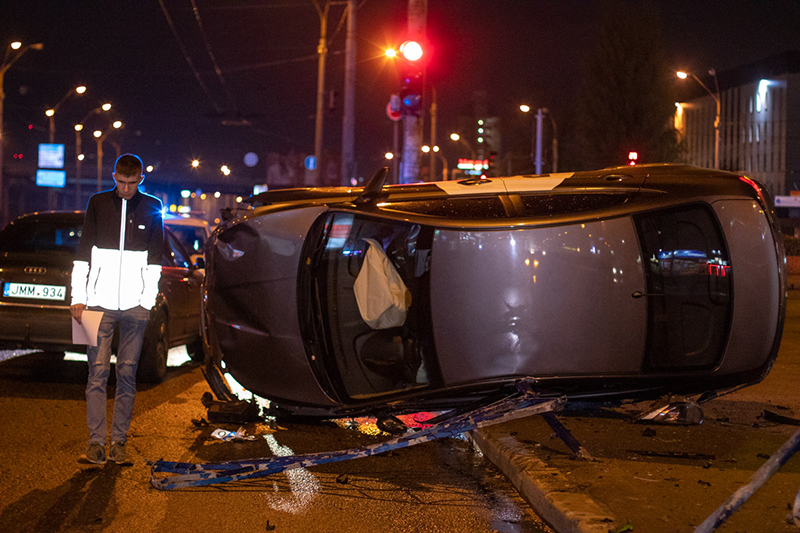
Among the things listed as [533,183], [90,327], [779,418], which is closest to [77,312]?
[90,327]

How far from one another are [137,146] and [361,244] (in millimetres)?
66938

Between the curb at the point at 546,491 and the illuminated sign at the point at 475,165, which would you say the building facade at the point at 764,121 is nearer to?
the illuminated sign at the point at 475,165

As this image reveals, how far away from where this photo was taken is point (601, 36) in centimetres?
5662

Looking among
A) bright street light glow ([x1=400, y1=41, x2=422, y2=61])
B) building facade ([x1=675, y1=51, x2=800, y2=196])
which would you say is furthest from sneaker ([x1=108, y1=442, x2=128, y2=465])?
building facade ([x1=675, y1=51, x2=800, y2=196])

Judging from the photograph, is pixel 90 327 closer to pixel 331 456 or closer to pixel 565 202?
pixel 331 456

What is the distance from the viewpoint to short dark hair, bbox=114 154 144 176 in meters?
5.16

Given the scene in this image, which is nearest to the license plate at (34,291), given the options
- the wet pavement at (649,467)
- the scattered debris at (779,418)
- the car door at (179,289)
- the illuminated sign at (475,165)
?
the car door at (179,289)

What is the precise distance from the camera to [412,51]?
39.9 feet

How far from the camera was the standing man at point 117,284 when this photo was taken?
16.7 ft

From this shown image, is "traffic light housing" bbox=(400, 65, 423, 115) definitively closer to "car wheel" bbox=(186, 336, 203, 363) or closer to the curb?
"car wheel" bbox=(186, 336, 203, 363)

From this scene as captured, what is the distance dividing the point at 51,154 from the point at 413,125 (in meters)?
26.0

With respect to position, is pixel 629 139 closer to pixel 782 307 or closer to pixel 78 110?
pixel 78 110

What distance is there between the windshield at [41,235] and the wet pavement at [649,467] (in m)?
4.58

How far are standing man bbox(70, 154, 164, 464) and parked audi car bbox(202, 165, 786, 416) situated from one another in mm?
647
